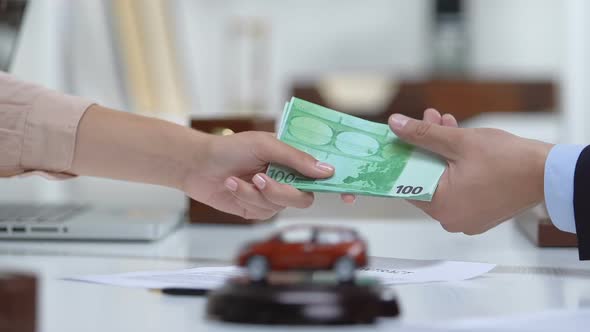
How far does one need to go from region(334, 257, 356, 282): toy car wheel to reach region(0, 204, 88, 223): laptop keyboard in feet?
2.41

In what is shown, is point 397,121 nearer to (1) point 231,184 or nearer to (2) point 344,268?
(1) point 231,184

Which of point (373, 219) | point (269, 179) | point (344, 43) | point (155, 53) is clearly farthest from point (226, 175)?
point (344, 43)

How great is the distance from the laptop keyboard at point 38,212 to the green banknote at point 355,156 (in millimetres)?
390

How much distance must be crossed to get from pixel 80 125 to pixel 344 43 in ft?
12.6

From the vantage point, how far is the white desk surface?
30.1 inches

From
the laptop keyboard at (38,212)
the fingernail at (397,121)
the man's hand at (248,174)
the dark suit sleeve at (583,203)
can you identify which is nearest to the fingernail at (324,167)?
the man's hand at (248,174)

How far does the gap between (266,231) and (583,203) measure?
547mm

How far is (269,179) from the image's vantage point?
1140mm

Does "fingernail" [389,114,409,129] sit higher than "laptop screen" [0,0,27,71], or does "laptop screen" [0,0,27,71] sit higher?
"laptop screen" [0,0,27,71]

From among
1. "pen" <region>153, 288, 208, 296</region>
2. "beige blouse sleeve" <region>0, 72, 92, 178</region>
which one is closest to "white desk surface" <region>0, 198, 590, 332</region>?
"pen" <region>153, 288, 208, 296</region>

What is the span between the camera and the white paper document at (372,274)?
91 centimetres

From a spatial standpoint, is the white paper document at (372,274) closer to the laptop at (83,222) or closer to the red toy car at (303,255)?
the red toy car at (303,255)

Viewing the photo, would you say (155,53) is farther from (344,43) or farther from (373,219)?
(344,43)

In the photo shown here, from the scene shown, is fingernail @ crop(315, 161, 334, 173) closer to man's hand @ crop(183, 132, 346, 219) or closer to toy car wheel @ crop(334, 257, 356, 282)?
man's hand @ crop(183, 132, 346, 219)
